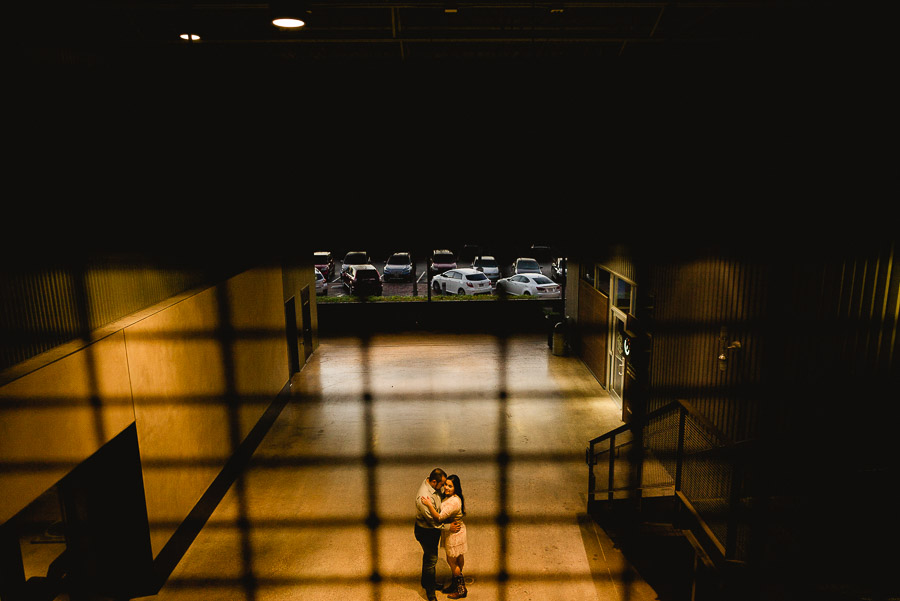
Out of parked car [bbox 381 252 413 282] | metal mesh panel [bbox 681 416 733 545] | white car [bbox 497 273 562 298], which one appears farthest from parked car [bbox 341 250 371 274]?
metal mesh panel [bbox 681 416 733 545]

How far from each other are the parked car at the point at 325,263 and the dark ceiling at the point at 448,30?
1384 cm

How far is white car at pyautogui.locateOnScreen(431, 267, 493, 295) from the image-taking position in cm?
1672

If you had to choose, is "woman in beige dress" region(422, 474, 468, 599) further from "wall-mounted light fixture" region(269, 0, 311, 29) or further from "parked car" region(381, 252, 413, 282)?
"parked car" region(381, 252, 413, 282)

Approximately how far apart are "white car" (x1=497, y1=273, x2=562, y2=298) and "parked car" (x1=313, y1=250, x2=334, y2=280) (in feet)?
23.2

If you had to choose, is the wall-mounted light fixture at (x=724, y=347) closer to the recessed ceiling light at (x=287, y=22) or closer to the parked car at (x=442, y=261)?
the recessed ceiling light at (x=287, y=22)

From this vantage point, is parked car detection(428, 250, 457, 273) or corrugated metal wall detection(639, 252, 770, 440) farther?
parked car detection(428, 250, 457, 273)

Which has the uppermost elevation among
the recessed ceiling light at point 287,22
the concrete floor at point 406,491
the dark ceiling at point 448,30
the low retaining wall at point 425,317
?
the dark ceiling at point 448,30

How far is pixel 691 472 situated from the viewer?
5.13m

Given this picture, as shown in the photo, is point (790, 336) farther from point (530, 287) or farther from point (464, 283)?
point (464, 283)

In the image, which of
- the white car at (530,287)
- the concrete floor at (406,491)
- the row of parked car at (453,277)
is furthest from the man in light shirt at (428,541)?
the white car at (530,287)

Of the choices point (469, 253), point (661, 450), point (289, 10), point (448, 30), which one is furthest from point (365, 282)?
point (289, 10)

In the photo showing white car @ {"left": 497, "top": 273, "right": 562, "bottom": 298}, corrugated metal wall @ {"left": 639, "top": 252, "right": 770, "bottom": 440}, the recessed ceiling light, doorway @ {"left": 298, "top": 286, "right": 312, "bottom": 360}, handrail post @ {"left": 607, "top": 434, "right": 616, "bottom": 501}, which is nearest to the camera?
the recessed ceiling light

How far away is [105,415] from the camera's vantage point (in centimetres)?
386

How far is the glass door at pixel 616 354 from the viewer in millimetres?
8461
